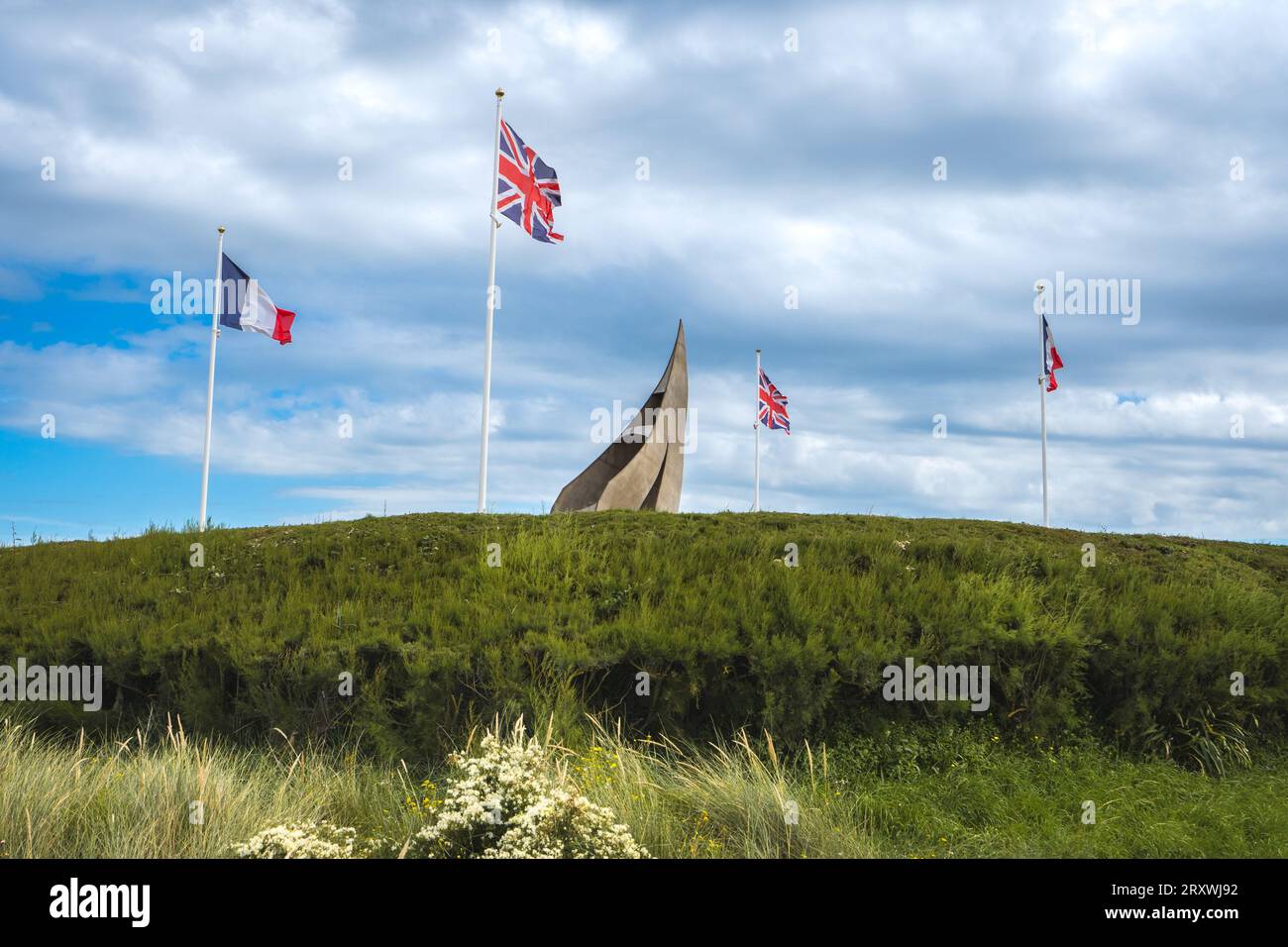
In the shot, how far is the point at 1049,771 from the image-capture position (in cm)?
830

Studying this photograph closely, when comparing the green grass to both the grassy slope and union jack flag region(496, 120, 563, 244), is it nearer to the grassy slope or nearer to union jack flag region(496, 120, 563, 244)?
the grassy slope

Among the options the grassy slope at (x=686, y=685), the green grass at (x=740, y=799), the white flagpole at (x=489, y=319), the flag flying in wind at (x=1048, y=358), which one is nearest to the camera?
the green grass at (x=740, y=799)

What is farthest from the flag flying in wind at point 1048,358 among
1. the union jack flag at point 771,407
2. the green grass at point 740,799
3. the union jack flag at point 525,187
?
the green grass at point 740,799

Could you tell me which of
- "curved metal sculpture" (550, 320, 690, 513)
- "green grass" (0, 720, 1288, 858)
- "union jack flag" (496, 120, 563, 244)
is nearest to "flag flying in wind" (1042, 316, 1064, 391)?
"curved metal sculpture" (550, 320, 690, 513)

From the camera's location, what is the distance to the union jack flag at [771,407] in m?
26.9

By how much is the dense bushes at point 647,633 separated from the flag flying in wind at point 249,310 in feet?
35.2

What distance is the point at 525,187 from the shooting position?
1809cm

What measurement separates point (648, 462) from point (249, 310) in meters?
9.79

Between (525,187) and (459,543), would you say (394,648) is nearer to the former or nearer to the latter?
(459,543)

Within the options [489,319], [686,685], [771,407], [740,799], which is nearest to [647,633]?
[686,685]

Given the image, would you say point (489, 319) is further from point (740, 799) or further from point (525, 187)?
point (740, 799)

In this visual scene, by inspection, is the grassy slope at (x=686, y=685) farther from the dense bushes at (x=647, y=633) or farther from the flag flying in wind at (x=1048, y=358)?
the flag flying in wind at (x=1048, y=358)

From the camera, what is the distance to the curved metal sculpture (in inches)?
810
